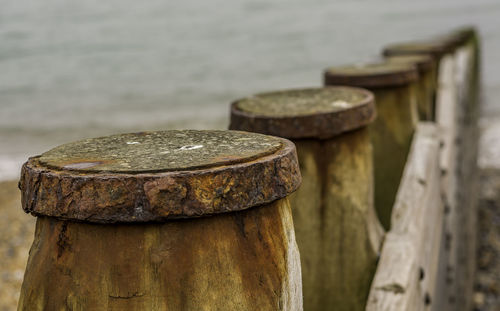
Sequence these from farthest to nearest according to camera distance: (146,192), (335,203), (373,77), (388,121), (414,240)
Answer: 1. (388,121)
2. (373,77)
3. (414,240)
4. (335,203)
5. (146,192)

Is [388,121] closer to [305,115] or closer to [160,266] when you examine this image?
[305,115]

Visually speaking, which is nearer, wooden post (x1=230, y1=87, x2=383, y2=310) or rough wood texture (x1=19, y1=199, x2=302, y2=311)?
rough wood texture (x1=19, y1=199, x2=302, y2=311)

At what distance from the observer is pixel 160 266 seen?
83cm

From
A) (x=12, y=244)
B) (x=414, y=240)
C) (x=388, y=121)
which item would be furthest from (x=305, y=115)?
(x=12, y=244)

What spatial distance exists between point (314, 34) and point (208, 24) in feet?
22.4

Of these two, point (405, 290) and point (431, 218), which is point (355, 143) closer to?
point (405, 290)

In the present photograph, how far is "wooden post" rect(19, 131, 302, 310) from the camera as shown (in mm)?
815

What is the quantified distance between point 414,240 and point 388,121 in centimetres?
94

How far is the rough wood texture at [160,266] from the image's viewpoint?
0.83 meters

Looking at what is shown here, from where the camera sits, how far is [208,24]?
113ft

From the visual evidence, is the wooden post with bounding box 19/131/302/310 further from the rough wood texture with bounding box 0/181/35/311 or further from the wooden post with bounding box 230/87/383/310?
the rough wood texture with bounding box 0/181/35/311

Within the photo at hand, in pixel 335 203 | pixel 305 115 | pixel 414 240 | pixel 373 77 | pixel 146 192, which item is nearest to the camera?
pixel 146 192

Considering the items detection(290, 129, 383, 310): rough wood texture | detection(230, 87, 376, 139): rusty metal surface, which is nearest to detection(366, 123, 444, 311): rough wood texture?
detection(290, 129, 383, 310): rough wood texture

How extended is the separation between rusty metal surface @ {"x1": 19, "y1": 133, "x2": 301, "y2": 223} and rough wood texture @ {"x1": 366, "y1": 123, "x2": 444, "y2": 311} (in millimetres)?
725
